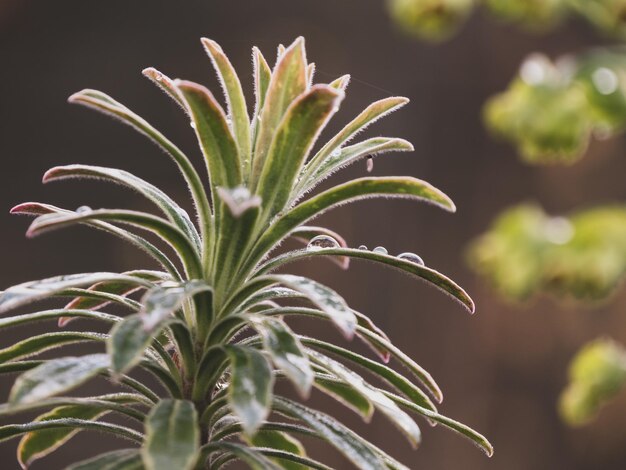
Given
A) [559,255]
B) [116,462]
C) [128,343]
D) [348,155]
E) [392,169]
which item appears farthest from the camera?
[392,169]

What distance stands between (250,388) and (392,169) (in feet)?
11.2

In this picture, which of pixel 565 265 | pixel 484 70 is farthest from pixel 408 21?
pixel 484 70

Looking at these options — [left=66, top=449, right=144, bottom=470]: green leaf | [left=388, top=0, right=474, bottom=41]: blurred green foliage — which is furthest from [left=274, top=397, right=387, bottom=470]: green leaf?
[left=388, top=0, right=474, bottom=41]: blurred green foliage

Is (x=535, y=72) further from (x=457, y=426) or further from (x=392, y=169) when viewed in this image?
(x=392, y=169)

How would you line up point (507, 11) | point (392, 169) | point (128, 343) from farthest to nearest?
point (392, 169) → point (507, 11) → point (128, 343)

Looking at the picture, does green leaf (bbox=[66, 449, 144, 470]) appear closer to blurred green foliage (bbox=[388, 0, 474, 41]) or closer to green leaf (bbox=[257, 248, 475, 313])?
green leaf (bbox=[257, 248, 475, 313])

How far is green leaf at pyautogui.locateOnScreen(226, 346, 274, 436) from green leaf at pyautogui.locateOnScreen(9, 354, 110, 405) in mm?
91

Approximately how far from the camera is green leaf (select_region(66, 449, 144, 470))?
605 millimetres

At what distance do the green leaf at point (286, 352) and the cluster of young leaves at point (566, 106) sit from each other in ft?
4.56

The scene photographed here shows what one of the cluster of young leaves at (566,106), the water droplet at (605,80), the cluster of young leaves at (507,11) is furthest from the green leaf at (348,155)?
the cluster of young leaves at (507,11)

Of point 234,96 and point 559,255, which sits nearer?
point 234,96

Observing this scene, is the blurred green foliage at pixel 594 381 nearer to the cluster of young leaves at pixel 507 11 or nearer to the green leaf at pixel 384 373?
the cluster of young leaves at pixel 507 11

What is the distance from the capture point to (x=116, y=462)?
2.02 feet

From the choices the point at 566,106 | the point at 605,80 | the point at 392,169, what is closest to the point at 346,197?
the point at 566,106
